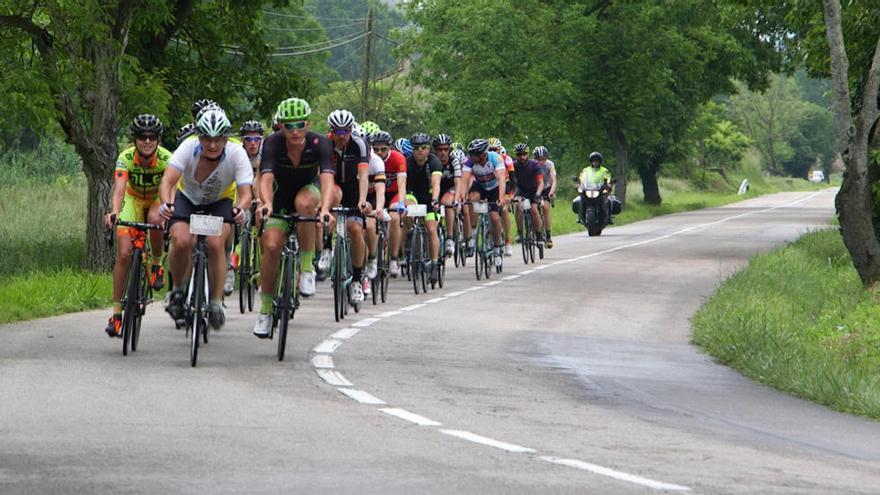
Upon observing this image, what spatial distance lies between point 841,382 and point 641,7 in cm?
4198

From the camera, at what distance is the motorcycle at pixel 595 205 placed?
128 ft

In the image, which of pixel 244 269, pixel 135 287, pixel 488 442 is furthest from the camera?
pixel 244 269

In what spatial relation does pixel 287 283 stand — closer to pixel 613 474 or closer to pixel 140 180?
pixel 140 180

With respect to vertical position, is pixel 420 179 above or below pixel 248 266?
above

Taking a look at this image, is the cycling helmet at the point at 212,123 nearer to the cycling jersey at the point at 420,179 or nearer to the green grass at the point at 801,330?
the green grass at the point at 801,330

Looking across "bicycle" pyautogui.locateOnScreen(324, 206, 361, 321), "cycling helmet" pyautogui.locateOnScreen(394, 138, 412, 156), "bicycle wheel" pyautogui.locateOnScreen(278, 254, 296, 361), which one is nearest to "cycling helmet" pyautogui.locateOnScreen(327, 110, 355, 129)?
"bicycle" pyautogui.locateOnScreen(324, 206, 361, 321)

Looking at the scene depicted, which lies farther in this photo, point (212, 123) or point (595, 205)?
point (595, 205)

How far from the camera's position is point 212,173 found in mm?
12852

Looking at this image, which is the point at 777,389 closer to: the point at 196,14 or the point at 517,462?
the point at 517,462

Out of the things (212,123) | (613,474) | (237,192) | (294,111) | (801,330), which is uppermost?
(294,111)

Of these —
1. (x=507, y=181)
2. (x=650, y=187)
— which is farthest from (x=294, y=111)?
(x=650, y=187)

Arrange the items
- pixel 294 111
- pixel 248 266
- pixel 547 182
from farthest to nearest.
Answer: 1. pixel 547 182
2. pixel 248 266
3. pixel 294 111

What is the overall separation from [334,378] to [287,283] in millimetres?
1447

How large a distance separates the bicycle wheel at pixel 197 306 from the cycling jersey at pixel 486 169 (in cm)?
1258
